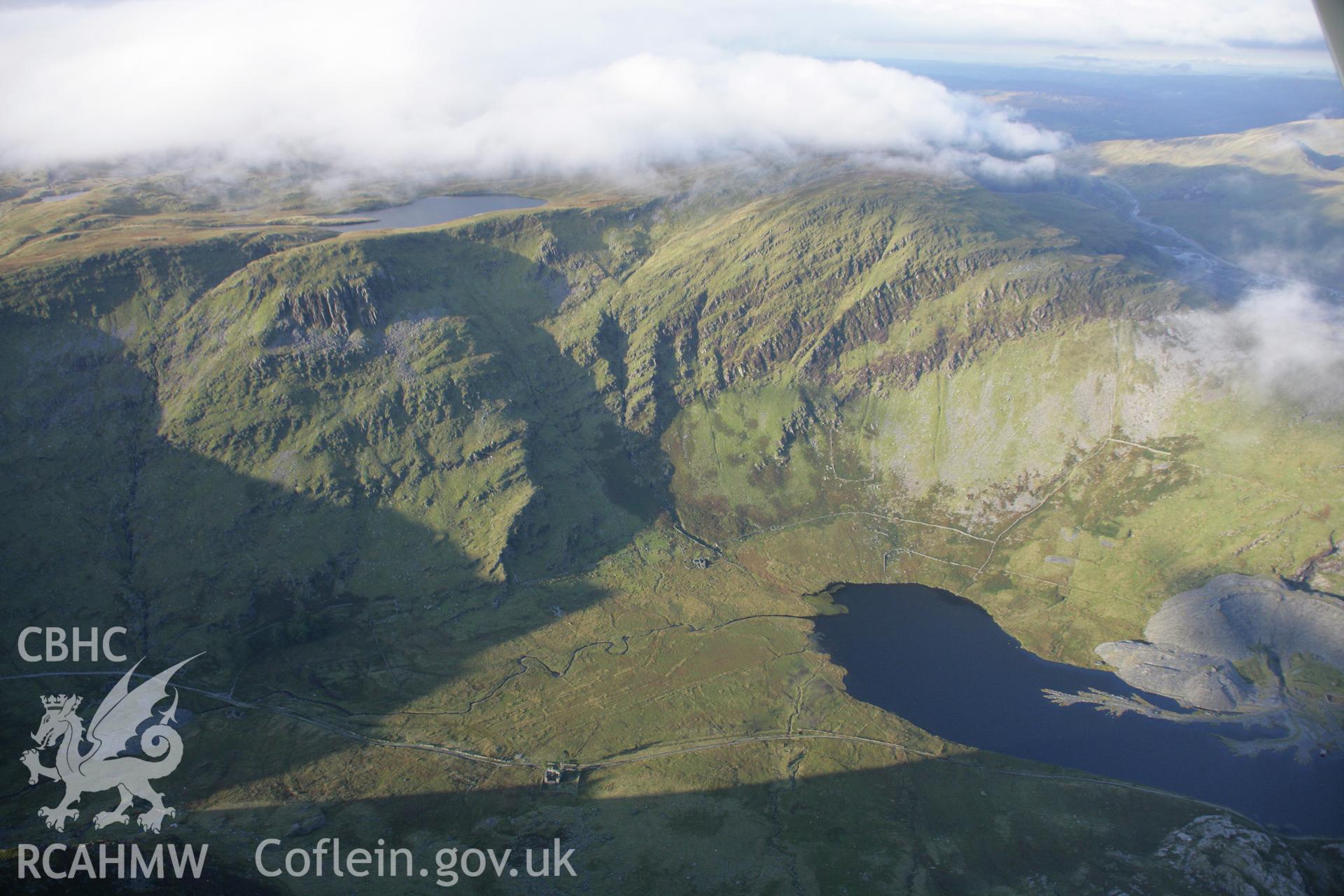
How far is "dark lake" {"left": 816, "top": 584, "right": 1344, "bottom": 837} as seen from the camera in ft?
449

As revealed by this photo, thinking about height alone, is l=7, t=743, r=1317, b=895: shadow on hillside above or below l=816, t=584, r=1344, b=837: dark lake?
below

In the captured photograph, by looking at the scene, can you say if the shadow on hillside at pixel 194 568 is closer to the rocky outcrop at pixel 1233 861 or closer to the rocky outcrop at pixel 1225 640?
the rocky outcrop at pixel 1233 861

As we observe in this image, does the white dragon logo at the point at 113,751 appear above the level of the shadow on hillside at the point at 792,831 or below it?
above

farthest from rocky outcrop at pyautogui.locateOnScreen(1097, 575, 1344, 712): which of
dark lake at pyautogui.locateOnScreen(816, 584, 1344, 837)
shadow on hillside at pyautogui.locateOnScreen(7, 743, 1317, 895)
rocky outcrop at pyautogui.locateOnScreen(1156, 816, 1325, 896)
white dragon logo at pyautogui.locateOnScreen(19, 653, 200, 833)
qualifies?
white dragon logo at pyautogui.locateOnScreen(19, 653, 200, 833)

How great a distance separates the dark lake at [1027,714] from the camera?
13688 cm

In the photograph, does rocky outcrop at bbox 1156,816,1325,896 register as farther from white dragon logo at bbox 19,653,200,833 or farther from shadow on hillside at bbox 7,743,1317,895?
white dragon logo at bbox 19,653,200,833

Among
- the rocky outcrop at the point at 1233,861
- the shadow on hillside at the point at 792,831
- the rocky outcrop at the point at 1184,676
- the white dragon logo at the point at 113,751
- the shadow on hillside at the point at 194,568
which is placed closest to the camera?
the rocky outcrop at the point at 1233,861

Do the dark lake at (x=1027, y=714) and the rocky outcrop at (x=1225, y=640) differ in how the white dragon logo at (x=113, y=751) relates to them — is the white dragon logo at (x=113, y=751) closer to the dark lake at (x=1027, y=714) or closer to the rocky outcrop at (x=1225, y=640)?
the dark lake at (x=1027, y=714)

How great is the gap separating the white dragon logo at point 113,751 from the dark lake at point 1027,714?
13891cm

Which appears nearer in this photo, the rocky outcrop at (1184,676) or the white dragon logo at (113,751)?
the white dragon logo at (113,751)

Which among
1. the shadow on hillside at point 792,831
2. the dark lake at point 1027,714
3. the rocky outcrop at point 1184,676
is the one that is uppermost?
the rocky outcrop at point 1184,676

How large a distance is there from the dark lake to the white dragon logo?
13891cm

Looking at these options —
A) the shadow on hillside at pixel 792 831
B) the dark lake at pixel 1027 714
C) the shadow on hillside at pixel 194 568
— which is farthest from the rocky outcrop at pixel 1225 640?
the shadow on hillside at pixel 194 568

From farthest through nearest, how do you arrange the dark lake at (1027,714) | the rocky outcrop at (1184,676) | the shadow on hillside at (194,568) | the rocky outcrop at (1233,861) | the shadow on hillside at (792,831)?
1. the shadow on hillside at (194,568)
2. the rocky outcrop at (1184,676)
3. the dark lake at (1027,714)
4. the shadow on hillside at (792,831)
5. the rocky outcrop at (1233,861)
